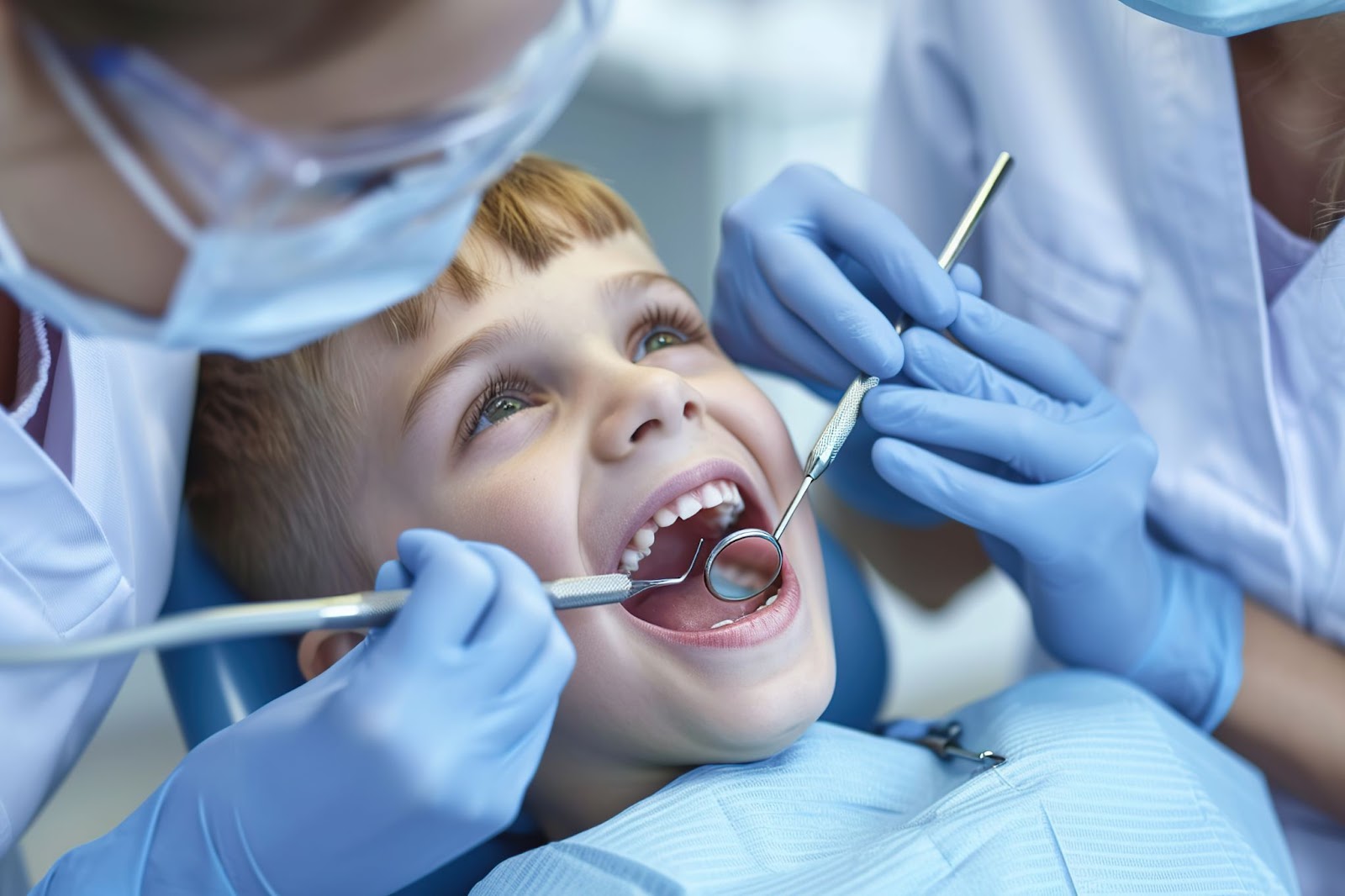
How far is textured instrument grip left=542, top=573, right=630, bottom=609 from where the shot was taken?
923 millimetres

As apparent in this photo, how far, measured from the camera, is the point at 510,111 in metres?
0.71

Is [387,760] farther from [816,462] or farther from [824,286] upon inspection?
[824,286]

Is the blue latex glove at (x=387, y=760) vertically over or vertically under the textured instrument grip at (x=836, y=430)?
under

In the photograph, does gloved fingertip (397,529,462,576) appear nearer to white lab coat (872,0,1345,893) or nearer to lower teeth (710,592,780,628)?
lower teeth (710,592,780,628)

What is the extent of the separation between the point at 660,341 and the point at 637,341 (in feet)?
0.13

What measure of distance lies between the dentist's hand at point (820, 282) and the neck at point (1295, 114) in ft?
1.20

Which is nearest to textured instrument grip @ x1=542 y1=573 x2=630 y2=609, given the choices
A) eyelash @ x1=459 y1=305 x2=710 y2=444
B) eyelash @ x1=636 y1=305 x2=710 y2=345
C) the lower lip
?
the lower lip

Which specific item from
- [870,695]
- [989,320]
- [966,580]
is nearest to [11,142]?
[989,320]

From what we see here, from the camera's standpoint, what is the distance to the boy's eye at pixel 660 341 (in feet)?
→ 4.09

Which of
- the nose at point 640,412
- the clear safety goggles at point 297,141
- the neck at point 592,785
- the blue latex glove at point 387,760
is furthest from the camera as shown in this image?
the neck at point 592,785

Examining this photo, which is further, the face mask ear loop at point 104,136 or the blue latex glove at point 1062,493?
the blue latex glove at point 1062,493

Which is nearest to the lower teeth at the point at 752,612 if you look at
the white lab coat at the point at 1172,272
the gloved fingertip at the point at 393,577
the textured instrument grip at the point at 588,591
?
the textured instrument grip at the point at 588,591

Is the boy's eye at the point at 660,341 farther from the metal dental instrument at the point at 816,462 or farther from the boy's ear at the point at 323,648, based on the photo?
the boy's ear at the point at 323,648

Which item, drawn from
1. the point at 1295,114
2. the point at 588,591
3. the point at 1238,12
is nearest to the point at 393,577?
the point at 588,591
